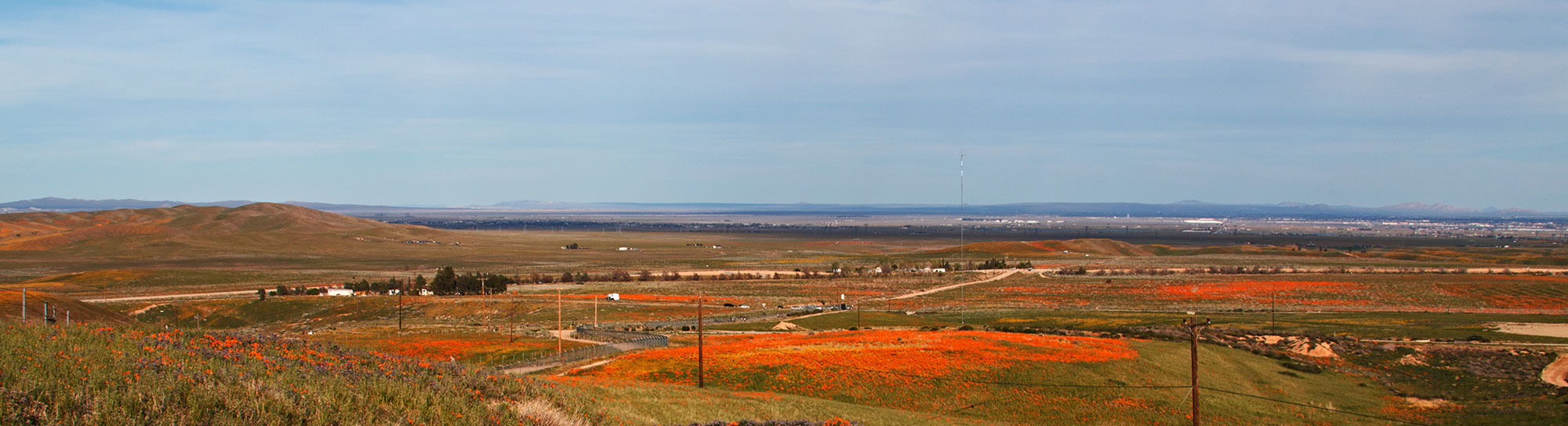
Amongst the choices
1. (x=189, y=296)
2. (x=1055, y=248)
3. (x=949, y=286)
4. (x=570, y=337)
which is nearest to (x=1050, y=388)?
(x=570, y=337)

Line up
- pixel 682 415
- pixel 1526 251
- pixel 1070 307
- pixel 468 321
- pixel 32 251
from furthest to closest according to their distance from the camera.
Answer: pixel 1526 251
pixel 32 251
pixel 1070 307
pixel 468 321
pixel 682 415

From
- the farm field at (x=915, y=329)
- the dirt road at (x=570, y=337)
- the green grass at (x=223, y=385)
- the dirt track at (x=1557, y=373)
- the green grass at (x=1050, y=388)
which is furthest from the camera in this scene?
the dirt road at (x=570, y=337)

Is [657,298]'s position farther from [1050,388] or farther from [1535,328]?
[1535,328]

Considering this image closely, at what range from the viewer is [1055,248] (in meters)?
186

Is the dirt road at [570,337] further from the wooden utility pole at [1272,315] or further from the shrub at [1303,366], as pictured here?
the wooden utility pole at [1272,315]

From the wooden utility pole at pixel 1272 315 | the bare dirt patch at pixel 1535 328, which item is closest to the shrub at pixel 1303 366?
the wooden utility pole at pixel 1272 315

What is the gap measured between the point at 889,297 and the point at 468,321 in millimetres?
44317

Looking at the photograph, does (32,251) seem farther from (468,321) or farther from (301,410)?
(301,410)

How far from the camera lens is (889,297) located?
313 feet

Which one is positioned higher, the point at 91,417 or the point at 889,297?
the point at 91,417

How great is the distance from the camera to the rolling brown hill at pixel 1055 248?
179 meters

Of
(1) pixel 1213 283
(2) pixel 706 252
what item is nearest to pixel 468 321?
(1) pixel 1213 283

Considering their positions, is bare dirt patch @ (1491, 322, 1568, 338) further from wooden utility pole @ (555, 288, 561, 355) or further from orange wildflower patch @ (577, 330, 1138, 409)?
wooden utility pole @ (555, 288, 561, 355)

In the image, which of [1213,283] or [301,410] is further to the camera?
[1213,283]
